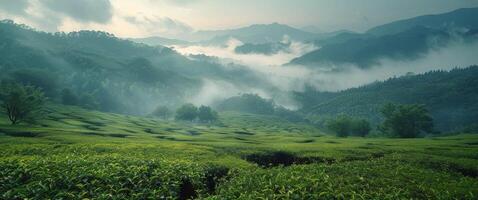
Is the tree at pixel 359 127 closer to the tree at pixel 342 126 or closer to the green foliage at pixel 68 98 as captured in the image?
the tree at pixel 342 126

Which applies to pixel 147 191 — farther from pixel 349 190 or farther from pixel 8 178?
pixel 349 190

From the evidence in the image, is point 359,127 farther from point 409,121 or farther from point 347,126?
point 409,121

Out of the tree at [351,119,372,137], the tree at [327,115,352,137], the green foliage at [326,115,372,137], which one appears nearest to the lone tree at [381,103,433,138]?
the tree at [327,115,352,137]

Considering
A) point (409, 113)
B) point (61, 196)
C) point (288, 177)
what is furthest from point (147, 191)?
point (409, 113)

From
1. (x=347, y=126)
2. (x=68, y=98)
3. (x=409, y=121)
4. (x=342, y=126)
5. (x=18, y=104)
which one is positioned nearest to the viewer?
(x=18, y=104)

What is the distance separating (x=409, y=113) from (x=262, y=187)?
97679mm

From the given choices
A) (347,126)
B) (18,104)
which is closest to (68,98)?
(18,104)

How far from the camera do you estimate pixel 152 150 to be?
129 ft

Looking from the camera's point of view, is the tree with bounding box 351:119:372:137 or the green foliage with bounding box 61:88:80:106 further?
the green foliage with bounding box 61:88:80:106

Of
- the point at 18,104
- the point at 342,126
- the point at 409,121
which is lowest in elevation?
the point at 342,126

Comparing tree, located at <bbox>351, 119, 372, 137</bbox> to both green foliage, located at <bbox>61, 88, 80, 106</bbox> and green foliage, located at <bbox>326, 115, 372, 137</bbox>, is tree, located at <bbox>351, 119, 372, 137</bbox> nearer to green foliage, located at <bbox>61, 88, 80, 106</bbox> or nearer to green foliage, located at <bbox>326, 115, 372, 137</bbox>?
green foliage, located at <bbox>326, 115, 372, 137</bbox>

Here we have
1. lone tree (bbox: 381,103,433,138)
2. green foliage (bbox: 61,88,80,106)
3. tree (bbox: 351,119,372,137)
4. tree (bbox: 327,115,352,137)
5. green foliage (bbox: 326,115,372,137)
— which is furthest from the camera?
green foliage (bbox: 61,88,80,106)

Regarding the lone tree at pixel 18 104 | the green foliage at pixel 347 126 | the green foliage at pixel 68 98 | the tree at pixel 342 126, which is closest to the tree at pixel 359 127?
the green foliage at pixel 347 126

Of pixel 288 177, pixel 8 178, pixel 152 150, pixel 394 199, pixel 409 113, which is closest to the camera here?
pixel 394 199
